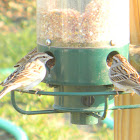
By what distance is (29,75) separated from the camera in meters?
3.72

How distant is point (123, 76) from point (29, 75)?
0.89 meters

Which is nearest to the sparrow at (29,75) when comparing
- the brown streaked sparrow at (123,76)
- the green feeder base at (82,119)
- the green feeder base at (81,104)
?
the green feeder base at (81,104)

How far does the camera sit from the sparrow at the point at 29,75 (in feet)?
11.9

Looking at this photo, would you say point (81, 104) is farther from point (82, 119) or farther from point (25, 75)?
point (25, 75)

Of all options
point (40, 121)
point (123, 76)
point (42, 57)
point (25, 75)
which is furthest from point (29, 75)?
point (40, 121)

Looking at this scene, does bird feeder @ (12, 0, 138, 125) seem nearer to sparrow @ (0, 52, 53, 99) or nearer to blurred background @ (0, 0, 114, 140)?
sparrow @ (0, 52, 53, 99)

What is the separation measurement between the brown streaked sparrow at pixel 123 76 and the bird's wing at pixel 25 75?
27.2 inches

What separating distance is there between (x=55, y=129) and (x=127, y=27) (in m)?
2.47

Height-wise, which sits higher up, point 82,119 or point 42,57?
point 42,57

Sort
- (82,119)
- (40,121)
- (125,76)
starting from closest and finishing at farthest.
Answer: (125,76)
(82,119)
(40,121)

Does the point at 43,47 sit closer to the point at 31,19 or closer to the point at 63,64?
the point at 63,64

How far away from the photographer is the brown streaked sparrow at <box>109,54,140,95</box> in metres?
3.47

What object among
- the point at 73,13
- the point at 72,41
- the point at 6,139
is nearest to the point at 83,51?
the point at 72,41

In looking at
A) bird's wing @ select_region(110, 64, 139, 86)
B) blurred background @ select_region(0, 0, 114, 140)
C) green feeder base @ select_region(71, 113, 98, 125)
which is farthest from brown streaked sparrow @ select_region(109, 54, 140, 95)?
blurred background @ select_region(0, 0, 114, 140)
